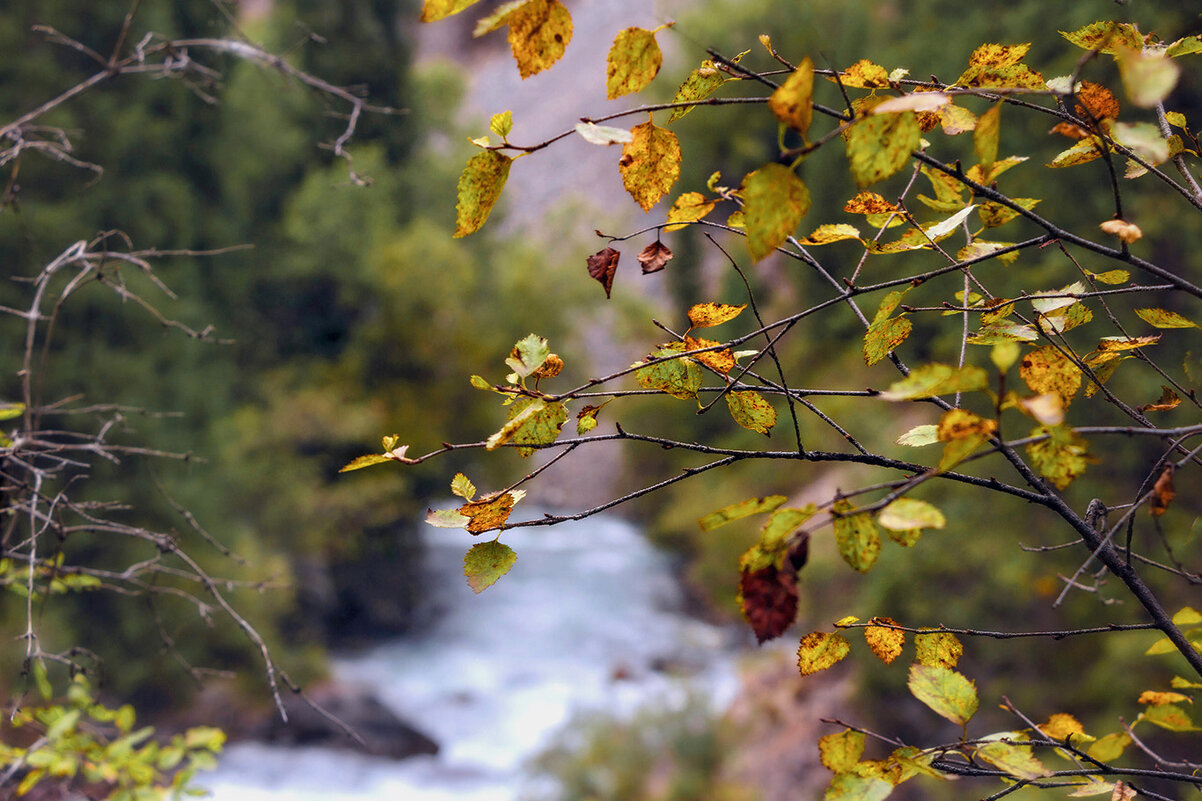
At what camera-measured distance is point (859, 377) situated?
7.47 metres

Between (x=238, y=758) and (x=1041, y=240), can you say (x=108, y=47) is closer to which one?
(x=238, y=758)

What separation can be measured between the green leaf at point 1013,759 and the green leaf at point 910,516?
0.86ft

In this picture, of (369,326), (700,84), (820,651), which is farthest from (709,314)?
(369,326)

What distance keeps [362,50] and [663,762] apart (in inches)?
266

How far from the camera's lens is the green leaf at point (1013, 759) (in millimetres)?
577

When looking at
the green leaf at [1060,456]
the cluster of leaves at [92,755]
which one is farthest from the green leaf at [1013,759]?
the cluster of leaves at [92,755]

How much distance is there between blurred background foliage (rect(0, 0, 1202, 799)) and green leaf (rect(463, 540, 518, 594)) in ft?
9.76

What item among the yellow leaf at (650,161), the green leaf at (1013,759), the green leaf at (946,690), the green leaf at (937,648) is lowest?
the green leaf at (937,648)

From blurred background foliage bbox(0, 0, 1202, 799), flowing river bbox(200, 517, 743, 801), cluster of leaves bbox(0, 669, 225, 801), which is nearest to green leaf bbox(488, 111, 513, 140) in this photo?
cluster of leaves bbox(0, 669, 225, 801)

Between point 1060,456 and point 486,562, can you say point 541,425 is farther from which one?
point 1060,456

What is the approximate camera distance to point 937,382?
0.44 metres

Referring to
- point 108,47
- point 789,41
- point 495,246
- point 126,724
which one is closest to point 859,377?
point 789,41

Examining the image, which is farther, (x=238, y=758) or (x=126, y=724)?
(x=238, y=758)

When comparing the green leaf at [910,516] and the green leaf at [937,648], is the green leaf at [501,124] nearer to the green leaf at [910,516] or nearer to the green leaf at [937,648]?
the green leaf at [910,516]
